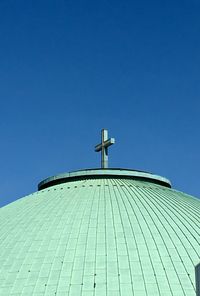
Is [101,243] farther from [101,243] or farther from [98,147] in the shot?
[98,147]

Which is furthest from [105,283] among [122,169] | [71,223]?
[122,169]

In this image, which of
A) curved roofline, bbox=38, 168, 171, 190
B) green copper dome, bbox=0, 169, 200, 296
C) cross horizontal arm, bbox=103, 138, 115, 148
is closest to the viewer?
green copper dome, bbox=0, 169, 200, 296

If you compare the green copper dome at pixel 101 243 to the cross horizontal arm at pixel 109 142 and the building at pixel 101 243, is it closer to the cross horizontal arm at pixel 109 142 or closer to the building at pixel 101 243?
the building at pixel 101 243

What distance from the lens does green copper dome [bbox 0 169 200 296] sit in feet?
81.9

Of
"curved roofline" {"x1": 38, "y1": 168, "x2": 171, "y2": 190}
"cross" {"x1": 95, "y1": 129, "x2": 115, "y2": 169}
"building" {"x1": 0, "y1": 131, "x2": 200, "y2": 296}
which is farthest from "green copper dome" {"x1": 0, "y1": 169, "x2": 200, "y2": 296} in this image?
"cross" {"x1": 95, "y1": 129, "x2": 115, "y2": 169}

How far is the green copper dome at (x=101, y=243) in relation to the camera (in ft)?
81.9

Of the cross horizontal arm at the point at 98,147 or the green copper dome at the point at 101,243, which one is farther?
the cross horizontal arm at the point at 98,147

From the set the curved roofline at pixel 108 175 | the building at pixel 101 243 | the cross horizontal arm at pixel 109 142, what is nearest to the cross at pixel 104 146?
the cross horizontal arm at pixel 109 142

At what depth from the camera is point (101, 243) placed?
26938mm

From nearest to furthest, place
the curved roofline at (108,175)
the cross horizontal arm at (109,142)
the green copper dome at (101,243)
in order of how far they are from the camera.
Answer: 1. the green copper dome at (101,243)
2. the curved roofline at (108,175)
3. the cross horizontal arm at (109,142)

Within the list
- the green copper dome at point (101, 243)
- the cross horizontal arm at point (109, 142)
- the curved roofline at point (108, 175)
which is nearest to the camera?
the green copper dome at point (101, 243)

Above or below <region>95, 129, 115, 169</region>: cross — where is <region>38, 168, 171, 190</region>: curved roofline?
below

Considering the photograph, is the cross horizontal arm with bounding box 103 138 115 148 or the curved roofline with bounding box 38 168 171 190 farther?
the cross horizontal arm with bounding box 103 138 115 148

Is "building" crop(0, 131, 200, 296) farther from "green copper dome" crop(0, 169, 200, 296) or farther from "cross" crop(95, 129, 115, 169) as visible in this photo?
"cross" crop(95, 129, 115, 169)
